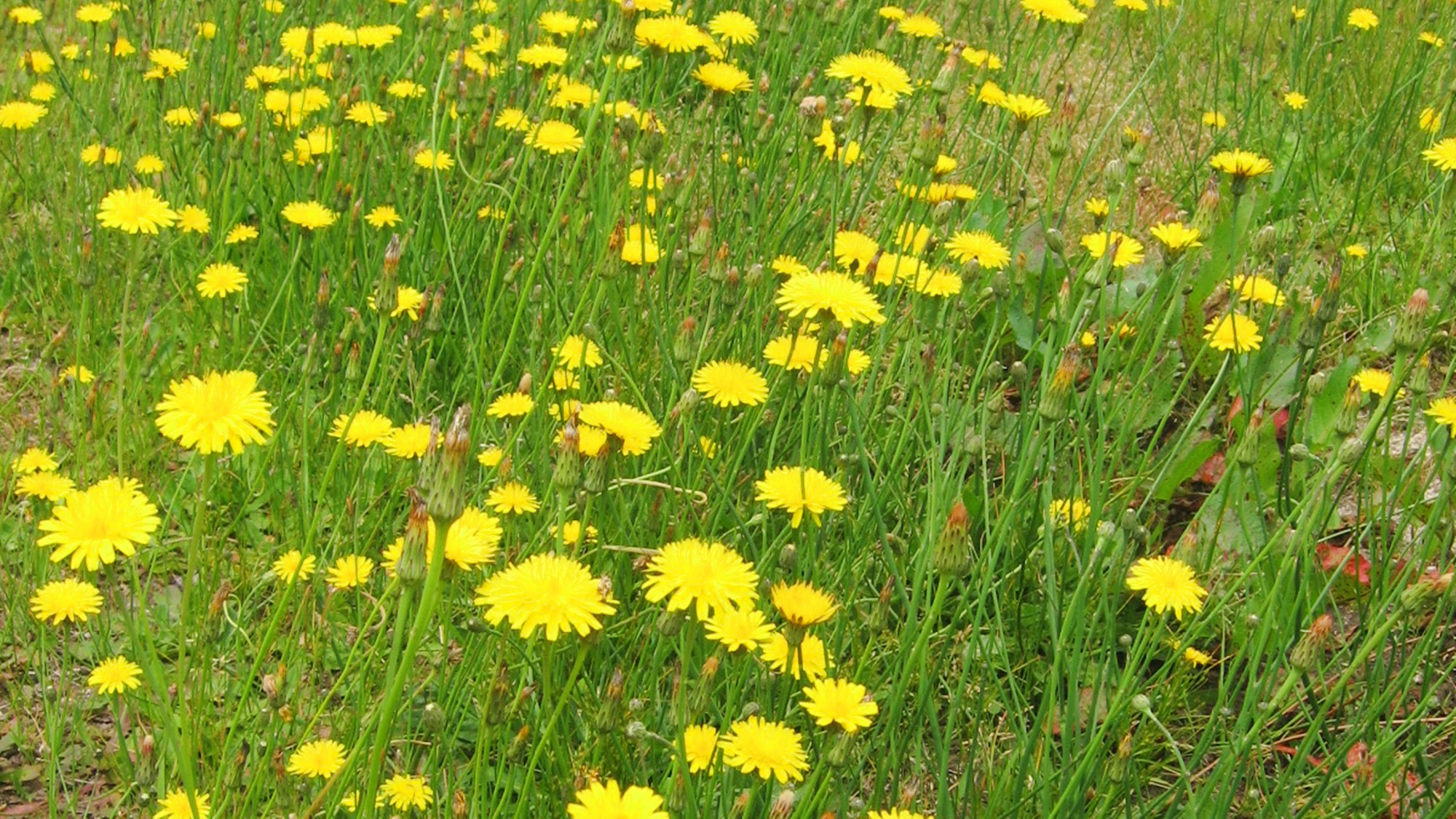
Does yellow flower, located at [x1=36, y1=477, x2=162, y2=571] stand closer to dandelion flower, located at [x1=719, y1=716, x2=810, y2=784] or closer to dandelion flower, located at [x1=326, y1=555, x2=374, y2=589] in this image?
dandelion flower, located at [x1=326, y1=555, x2=374, y2=589]

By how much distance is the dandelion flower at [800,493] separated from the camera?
158 cm

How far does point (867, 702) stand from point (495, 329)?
60.5 inches

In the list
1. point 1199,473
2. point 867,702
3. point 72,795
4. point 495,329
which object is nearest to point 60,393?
point 495,329

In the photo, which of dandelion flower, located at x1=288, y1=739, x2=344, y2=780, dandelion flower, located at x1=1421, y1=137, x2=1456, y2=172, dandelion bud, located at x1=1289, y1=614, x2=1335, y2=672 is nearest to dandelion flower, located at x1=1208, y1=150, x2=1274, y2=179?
dandelion flower, located at x1=1421, y1=137, x2=1456, y2=172

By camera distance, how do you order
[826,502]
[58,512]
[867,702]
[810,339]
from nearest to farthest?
1. [58,512]
2. [867,702]
3. [826,502]
4. [810,339]

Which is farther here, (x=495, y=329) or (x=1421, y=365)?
(x=495, y=329)

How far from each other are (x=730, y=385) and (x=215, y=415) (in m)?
0.78

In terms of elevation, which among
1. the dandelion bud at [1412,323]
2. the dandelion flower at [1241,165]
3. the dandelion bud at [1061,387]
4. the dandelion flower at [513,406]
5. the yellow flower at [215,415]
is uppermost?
the dandelion flower at [1241,165]

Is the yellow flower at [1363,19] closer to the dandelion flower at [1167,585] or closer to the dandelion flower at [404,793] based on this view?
the dandelion flower at [1167,585]

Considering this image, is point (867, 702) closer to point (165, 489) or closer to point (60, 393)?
point (165, 489)

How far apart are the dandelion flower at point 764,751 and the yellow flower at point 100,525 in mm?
582

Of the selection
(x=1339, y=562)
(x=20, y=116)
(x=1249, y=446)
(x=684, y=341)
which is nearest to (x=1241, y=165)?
(x=1249, y=446)

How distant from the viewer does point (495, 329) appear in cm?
264

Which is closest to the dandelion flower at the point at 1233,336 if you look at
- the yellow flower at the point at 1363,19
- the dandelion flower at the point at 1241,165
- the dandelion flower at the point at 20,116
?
the dandelion flower at the point at 1241,165
